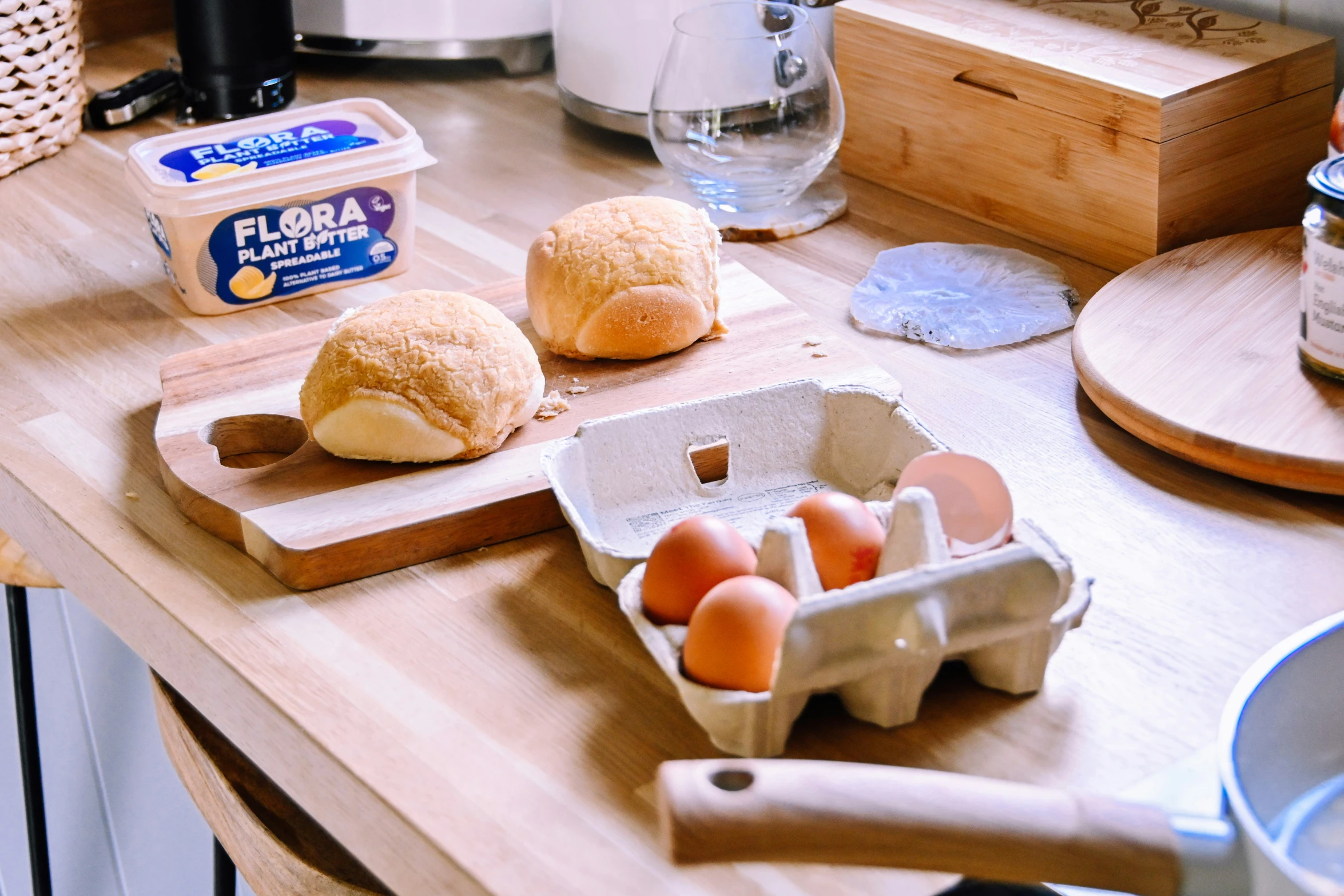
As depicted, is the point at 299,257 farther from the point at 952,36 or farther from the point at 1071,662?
the point at 1071,662

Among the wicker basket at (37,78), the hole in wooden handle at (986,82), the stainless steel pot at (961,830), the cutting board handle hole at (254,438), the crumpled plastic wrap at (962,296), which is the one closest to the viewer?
the stainless steel pot at (961,830)

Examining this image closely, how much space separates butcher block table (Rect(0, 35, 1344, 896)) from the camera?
0.59 meters

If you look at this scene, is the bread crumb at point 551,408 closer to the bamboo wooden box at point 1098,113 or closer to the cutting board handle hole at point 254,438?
the cutting board handle hole at point 254,438

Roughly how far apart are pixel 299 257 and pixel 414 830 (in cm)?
64

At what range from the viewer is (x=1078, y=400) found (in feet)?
3.00

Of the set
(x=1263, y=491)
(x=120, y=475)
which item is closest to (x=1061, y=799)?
(x=1263, y=491)

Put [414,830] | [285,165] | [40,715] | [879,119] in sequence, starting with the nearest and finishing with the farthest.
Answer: [414,830]
[285,165]
[879,119]
[40,715]

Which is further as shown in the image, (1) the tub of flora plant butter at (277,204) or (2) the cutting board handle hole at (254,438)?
(1) the tub of flora plant butter at (277,204)

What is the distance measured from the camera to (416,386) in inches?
31.5

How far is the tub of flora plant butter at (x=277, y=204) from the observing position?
1.02 meters

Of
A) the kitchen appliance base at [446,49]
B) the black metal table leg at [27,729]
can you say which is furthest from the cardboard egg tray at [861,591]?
the kitchen appliance base at [446,49]

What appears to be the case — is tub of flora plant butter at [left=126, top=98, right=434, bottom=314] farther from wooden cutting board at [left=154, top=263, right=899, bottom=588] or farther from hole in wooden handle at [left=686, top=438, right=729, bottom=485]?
hole in wooden handle at [left=686, top=438, right=729, bottom=485]

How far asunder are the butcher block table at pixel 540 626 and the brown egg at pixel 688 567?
6 cm

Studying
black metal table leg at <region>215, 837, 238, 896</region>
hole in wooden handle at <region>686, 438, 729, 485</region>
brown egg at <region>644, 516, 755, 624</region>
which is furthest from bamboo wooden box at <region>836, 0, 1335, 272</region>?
black metal table leg at <region>215, 837, 238, 896</region>
